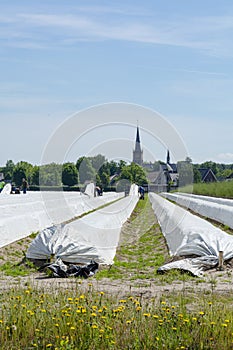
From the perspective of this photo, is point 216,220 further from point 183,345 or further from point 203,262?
point 183,345

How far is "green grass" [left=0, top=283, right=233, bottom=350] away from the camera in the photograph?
4.57 m

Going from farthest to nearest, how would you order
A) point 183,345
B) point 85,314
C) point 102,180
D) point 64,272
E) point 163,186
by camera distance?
point 163,186 < point 102,180 < point 64,272 < point 85,314 < point 183,345

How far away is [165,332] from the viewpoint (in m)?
4.70

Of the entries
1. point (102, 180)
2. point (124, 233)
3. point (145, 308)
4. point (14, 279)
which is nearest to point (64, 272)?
point (14, 279)

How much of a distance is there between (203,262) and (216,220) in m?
11.7

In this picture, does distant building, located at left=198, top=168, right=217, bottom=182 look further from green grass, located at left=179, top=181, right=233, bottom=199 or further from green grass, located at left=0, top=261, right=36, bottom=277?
green grass, located at left=0, top=261, right=36, bottom=277

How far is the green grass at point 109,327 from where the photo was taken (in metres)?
4.57

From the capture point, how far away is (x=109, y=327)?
4.68 meters

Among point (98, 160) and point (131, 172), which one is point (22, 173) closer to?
point (131, 172)

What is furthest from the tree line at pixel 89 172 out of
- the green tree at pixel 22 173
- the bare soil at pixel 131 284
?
the green tree at pixel 22 173

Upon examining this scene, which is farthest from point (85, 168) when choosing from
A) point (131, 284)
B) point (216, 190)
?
point (216, 190)

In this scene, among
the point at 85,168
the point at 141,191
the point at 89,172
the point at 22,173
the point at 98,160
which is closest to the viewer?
the point at 98,160

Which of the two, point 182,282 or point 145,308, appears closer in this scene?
point 145,308

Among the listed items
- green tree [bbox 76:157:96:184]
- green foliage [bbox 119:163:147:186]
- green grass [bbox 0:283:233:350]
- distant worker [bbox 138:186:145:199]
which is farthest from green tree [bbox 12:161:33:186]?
green grass [bbox 0:283:233:350]
